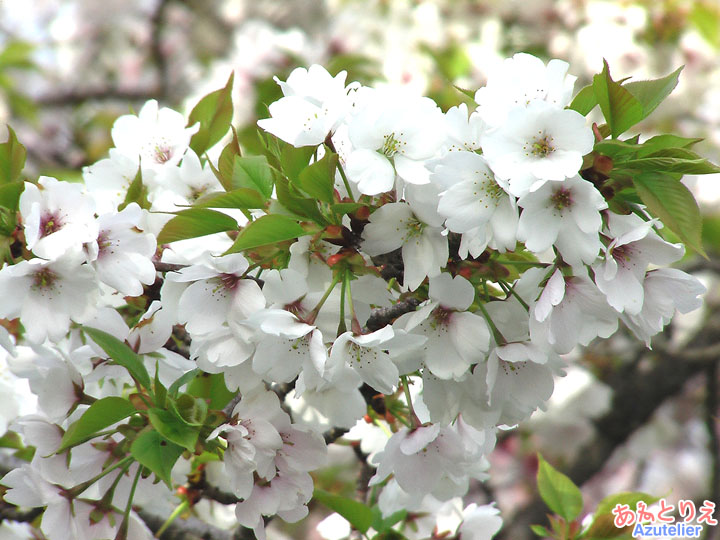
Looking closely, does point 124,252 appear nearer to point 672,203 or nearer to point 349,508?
point 349,508

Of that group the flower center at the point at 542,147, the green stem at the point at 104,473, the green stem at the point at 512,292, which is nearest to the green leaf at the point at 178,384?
the green stem at the point at 104,473

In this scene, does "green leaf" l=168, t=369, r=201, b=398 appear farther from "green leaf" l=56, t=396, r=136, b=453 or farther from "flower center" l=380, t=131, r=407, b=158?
"flower center" l=380, t=131, r=407, b=158

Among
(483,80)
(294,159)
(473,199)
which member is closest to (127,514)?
(294,159)

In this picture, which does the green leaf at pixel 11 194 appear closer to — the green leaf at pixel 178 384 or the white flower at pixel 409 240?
the green leaf at pixel 178 384

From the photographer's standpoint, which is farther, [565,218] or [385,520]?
[385,520]

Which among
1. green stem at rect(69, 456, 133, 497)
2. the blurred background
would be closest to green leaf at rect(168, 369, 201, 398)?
green stem at rect(69, 456, 133, 497)
